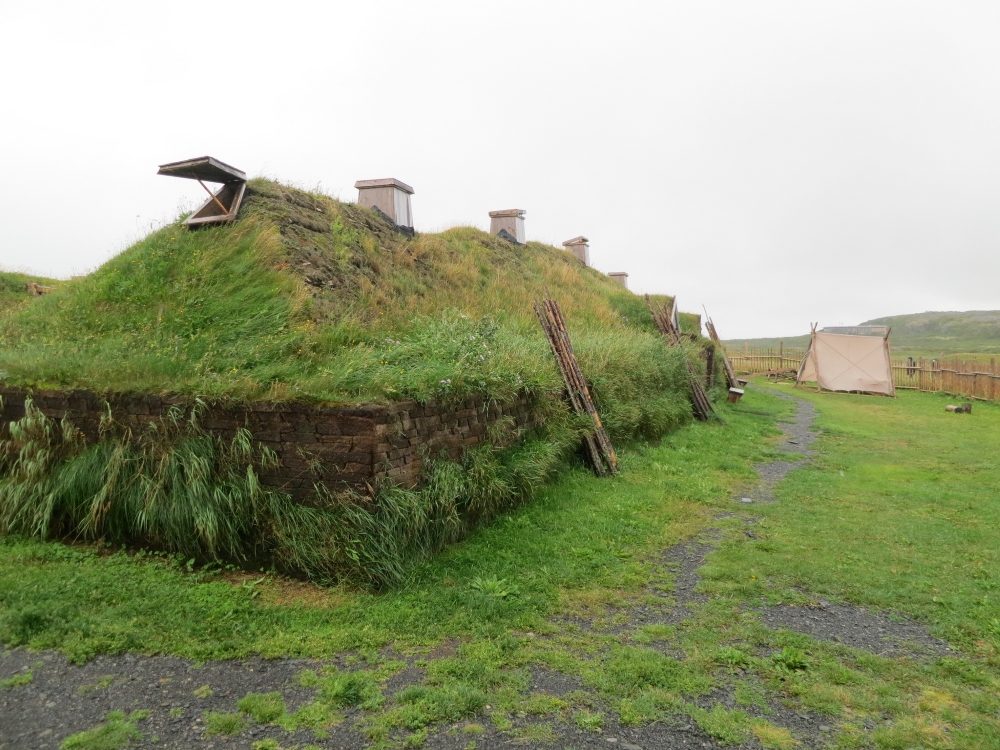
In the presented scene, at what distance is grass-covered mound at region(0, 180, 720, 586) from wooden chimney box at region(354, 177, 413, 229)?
3.61ft

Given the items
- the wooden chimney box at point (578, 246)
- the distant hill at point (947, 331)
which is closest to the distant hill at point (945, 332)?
the distant hill at point (947, 331)

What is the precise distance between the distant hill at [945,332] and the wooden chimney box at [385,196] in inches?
2415

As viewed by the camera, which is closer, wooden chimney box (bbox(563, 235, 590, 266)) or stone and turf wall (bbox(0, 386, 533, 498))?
stone and turf wall (bbox(0, 386, 533, 498))

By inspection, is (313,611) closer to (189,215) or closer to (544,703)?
(544,703)

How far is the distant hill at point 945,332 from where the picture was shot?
7246 cm

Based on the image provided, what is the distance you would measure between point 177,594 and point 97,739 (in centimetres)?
156

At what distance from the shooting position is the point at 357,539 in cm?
491

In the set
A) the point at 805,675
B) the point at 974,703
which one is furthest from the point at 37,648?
the point at 974,703

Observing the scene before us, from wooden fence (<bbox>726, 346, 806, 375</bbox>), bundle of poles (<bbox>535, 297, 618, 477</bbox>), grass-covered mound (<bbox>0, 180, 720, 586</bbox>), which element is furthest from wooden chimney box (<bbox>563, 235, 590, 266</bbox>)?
bundle of poles (<bbox>535, 297, 618, 477</bbox>)

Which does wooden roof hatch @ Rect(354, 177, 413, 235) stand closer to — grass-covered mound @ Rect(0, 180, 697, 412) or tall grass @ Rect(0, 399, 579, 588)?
grass-covered mound @ Rect(0, 180, 697, 412)

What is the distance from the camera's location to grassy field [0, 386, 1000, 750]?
11.2 ft

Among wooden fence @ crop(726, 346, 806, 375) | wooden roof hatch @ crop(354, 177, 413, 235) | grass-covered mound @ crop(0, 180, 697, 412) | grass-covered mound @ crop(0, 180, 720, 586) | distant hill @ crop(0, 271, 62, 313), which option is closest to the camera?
grass-covered mound @ crop(0, 180, 720, 586)

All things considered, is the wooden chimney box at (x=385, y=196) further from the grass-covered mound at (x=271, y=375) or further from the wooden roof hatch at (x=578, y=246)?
the wooden roof hatch at (x=578, y=246)

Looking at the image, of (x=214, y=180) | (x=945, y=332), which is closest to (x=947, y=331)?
(x=945, y=332)
